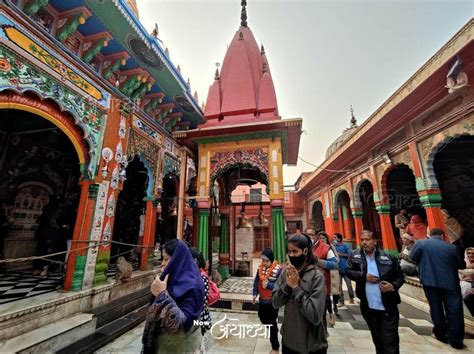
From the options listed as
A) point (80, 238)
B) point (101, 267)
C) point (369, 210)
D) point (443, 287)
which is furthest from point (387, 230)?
point (80, 238)

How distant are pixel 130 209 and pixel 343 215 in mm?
10476

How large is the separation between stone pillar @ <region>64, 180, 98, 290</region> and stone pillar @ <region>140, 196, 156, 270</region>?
76.4 inches

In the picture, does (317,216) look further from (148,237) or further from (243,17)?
(243,17)

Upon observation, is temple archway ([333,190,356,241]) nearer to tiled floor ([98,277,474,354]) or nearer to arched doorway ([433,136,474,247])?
arched doorway ([433,136,474,247])

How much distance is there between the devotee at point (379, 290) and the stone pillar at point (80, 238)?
4.97m

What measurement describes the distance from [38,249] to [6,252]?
0.83 m

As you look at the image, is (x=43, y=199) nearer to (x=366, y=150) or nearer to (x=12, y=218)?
(x=12, y=218)

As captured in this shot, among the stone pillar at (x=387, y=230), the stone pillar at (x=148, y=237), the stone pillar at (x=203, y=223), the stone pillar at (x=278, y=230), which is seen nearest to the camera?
the stone pillar at (x=278, y=230)

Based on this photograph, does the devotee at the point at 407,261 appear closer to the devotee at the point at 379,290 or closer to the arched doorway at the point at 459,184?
the arched doorway at the point at 459,184

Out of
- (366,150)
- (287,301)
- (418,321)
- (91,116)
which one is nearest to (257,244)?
(366,150)

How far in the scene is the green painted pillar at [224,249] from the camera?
7.45m

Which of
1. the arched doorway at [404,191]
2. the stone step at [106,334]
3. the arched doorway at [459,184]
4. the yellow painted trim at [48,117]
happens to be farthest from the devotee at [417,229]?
the yellow painted trim at [48,117]

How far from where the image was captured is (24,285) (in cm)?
477

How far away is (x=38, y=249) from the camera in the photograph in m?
6.23
